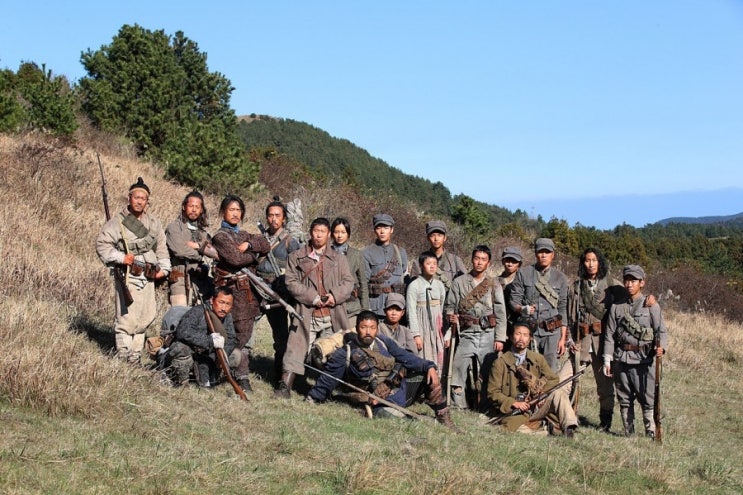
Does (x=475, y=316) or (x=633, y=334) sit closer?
(x=633, y=334)

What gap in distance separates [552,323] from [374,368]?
211cm

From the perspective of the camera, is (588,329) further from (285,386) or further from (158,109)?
(158,109)

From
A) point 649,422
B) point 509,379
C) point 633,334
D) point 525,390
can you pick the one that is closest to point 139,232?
point 509,379

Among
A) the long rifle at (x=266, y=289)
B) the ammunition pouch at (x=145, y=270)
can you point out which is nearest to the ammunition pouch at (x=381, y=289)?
the long rifle at (x=266, y=289)

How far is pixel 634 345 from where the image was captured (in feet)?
27.5

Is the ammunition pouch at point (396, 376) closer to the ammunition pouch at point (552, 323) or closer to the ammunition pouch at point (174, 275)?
the ammunition pouch at point (552, 323)

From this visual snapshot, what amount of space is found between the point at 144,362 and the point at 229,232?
150 cm

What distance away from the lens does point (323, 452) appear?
19.9ft

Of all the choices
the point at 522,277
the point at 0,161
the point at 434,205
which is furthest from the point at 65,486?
the point at 434,205

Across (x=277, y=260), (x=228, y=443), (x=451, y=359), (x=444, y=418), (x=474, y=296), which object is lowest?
(x=444, y=418)

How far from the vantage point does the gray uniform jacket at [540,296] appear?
867 centimetres

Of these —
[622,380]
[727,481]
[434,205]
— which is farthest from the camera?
[434,205]

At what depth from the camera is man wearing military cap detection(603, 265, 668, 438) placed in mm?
8359

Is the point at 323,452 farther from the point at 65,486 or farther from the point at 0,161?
the point at 0,161
